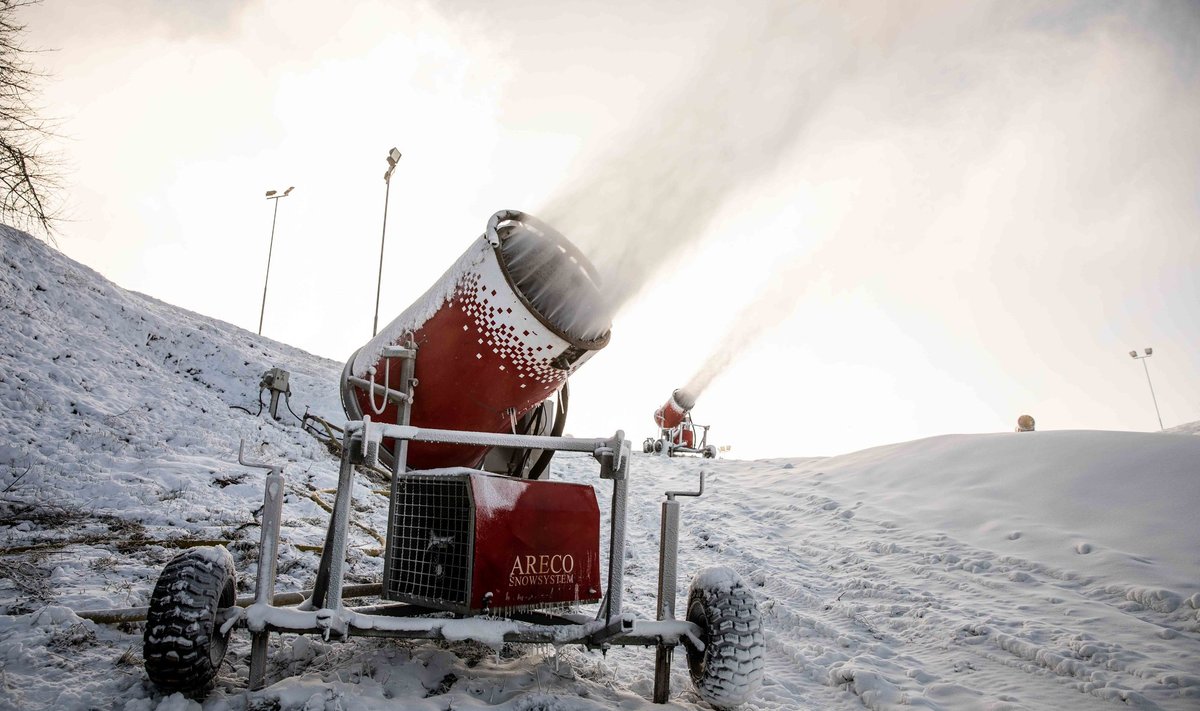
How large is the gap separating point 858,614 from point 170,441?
36.4ft

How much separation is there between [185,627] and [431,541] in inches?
51.2

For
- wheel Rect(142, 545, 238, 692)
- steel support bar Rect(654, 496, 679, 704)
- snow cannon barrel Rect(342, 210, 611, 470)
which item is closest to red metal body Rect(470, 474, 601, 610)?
steel support bar Rect(654, 496, 679, 704)

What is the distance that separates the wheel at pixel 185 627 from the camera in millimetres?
3107

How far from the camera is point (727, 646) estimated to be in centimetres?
351

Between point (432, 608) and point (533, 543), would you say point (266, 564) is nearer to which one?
point (432, 608)

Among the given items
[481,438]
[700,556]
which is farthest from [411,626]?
[700,556]

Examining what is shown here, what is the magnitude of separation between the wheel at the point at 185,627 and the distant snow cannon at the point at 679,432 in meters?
22.4

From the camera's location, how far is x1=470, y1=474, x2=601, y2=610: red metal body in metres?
3.42

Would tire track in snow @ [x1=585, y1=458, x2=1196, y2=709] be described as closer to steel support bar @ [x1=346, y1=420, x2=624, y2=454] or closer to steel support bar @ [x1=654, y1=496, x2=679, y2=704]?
steel support bar @ [x1=654, y1=496, x2=679, y2=704]

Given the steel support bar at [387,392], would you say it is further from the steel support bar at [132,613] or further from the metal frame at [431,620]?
the steel support bar at [132,613]

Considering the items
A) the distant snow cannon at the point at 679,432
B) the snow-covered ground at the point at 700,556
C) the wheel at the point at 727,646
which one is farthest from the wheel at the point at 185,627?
the distant snow cannon at the point at 679,432

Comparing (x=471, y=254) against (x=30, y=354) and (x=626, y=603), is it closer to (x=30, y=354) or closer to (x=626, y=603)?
(x=626, y=603)

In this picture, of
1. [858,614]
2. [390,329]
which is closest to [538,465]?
[390,329]

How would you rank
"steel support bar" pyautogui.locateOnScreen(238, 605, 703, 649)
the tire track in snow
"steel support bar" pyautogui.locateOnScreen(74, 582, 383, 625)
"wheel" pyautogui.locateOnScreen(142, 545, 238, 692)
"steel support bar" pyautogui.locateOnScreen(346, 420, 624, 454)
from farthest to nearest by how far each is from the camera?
the tire track in snow, "steel support bar" pyautogui.locateOnScreen(74, 582, 383, 625), "steel support bar" pyautogui.locateOnScreen(346, 420, 624, 454), "steel support bar" pyautogui.locateOnScreen(238, 605, 703, 649), "wheel" pyautogui.locateOnScreen(142, 545, 238, 692)
